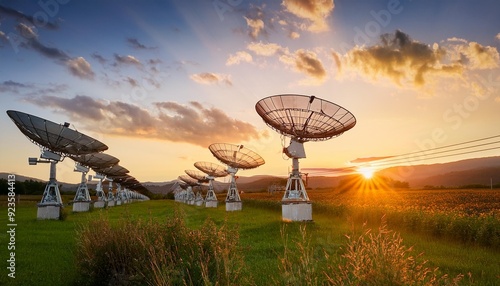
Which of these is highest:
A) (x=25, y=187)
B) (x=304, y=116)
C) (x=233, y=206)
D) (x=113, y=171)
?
(x=304, y=116)

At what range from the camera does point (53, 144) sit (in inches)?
1369

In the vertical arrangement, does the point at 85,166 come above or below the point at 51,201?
above

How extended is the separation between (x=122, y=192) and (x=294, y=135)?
7731 centimetres

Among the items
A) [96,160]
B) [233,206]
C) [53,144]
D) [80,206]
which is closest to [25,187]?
[80,206]

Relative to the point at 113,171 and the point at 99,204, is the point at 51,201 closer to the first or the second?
the point at 99,204

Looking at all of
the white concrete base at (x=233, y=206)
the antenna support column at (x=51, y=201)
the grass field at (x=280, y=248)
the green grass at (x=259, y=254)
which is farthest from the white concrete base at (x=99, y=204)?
the green grass at (x=259, y=254)

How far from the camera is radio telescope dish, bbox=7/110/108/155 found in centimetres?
3039

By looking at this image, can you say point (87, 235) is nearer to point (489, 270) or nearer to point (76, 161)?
point (489, 270)

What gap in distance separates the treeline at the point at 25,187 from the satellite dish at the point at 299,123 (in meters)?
84.5

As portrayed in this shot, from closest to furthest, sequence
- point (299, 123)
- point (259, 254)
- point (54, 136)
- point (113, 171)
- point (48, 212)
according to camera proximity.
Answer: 1. point (259, 254)
2. point (299, 123)
3. point (54, 136)
4. point (48, 212)
5. point (113, 171)

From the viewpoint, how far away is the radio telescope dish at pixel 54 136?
3039 centimetres

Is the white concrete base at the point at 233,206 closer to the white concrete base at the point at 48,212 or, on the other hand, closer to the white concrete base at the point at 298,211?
the white concrete base at the point at 48,212

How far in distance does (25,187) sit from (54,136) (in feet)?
251

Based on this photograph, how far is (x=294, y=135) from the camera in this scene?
96.6 feet
